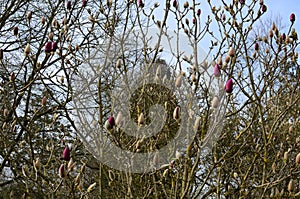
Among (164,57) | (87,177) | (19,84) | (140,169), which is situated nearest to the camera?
(140,169)

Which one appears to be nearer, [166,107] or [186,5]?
[166,107]

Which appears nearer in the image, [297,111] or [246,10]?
[246,10]

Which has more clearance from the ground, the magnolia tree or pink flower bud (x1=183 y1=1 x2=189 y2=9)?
pink flower bud (x1=183 y1=1 x2=189 y2=9)

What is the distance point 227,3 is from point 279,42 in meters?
0.34

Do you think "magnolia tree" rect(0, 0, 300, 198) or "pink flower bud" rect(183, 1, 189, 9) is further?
"pink flower bud" rect(183, 1, 189, 9)

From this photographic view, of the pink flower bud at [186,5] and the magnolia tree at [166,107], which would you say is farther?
the pink flower bud at [186,5]

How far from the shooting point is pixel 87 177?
12.6 ft

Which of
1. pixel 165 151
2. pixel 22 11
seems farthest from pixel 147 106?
pixel 22 11

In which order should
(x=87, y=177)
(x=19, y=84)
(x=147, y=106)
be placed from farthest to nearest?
(x=19, y=84) → (x=87, y=177) → (x=147, y=106)

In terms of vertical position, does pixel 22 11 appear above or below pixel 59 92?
above

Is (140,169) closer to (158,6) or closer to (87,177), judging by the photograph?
(158,6)

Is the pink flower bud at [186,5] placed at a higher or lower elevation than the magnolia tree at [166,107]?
higher

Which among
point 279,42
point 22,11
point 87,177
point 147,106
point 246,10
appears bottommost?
point 87,177

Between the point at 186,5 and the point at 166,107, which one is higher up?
the point at 186,5
